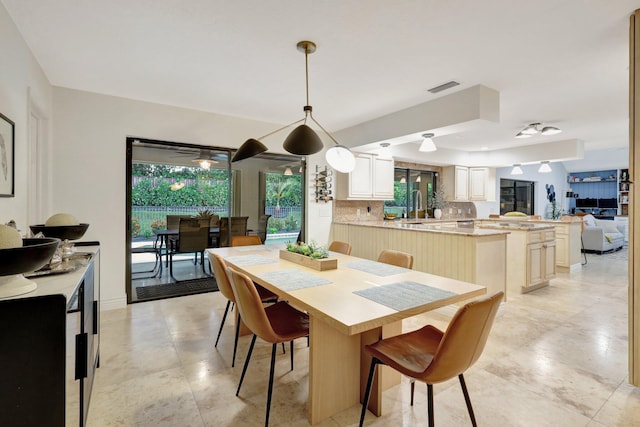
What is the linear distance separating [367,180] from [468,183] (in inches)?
122

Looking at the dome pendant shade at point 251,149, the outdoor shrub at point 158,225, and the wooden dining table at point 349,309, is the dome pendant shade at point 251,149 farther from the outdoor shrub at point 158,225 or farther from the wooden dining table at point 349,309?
the outdoor shrub at point 158,225

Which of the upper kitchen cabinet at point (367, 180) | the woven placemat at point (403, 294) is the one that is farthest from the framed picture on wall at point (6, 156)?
the upper kitchen cabinet at point (367, 180)

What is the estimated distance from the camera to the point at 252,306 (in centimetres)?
174

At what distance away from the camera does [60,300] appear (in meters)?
1.01

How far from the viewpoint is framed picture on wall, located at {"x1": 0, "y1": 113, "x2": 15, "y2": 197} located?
2.02m

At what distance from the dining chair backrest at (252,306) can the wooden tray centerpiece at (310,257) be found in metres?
0.64

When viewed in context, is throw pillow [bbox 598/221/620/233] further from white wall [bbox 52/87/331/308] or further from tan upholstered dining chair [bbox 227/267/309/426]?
white wall [bbox 52/87/331/308]

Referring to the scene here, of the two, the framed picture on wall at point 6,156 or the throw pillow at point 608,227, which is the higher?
the framed picture on wall at point 6,156

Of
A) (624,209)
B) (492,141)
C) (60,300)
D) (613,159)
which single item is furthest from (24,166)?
(624,209)

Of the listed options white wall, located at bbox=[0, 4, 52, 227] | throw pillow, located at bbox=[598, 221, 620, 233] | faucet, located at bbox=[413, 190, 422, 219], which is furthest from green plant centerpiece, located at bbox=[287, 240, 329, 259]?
throw pillow, located at bbox=[598, 221, 620, 233]

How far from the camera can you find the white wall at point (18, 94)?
2.05 meters

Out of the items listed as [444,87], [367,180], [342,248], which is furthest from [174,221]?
[444,87]

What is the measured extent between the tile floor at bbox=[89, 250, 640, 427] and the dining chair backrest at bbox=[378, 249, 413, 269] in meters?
0.84

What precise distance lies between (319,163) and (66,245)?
3.86 meters
